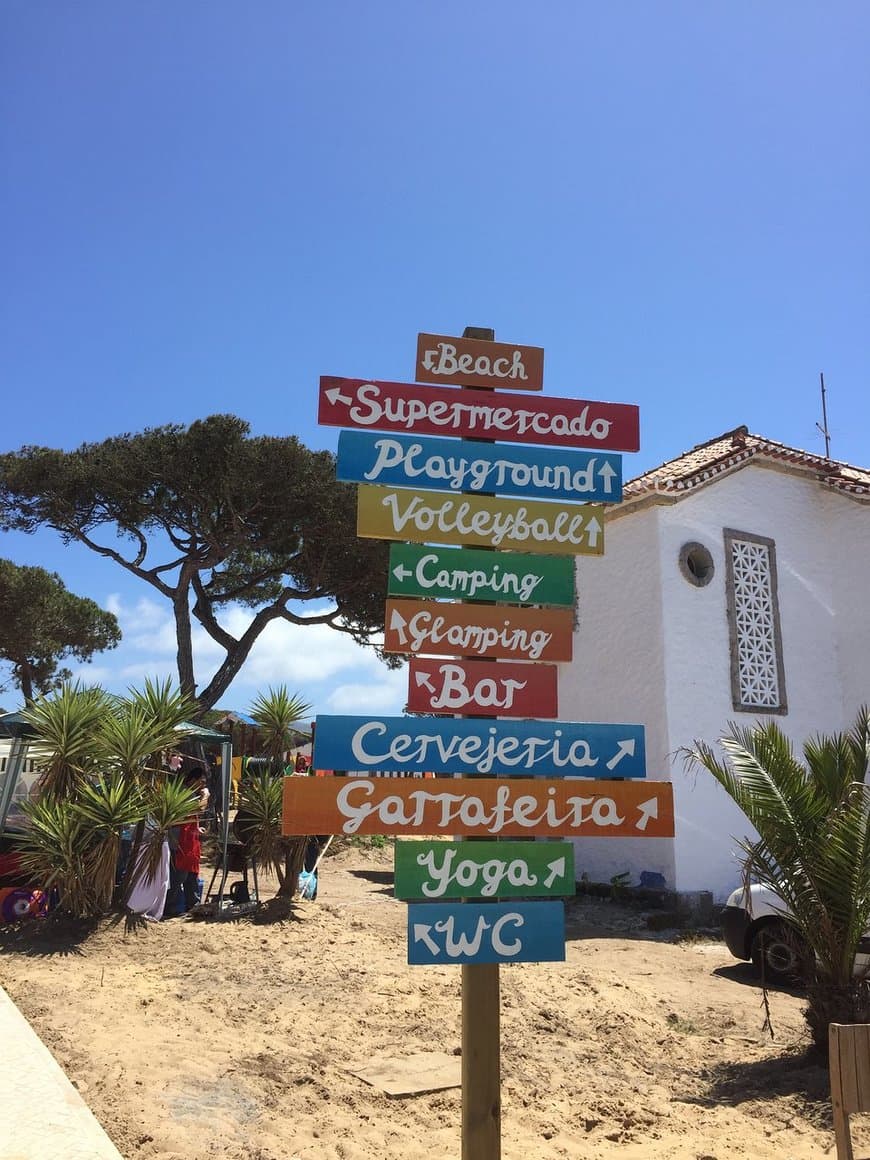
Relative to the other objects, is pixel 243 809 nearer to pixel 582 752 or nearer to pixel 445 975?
pixel 445 975

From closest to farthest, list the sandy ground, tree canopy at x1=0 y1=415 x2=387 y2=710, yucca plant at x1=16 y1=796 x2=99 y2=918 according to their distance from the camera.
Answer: the sandy ground
yucca plant at x1=16 y1=796 x2=99 y2=918
tree canopy at x1=0 y1=415 x2=387 y2=710

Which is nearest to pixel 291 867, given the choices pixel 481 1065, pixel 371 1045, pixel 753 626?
pixel 371 1045

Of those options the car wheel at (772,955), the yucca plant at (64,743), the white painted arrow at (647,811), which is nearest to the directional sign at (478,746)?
the white painted arrow at (647,811)

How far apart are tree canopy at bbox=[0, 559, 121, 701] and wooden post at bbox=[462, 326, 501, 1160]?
21919 millimetres

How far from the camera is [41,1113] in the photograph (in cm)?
427

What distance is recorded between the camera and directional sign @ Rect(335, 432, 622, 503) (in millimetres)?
4148

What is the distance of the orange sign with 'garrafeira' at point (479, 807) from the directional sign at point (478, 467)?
137cm

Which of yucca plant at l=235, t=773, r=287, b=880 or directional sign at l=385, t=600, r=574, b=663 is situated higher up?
directional sign at l=385, t=600, r=574, b=663

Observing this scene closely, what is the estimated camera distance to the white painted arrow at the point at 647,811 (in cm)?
405

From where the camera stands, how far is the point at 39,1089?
4582 mm

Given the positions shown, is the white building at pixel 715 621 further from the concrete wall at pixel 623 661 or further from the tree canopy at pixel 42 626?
the tree canopy at pixel 42 626

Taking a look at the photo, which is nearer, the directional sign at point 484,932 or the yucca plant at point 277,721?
the directional sign at point 484,932

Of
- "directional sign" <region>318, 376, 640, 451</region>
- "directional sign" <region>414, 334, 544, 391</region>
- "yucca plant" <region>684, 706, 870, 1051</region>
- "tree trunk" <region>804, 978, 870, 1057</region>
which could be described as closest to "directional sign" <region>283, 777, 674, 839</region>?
"directional sign" <region>318, 376, 640, 451</region>

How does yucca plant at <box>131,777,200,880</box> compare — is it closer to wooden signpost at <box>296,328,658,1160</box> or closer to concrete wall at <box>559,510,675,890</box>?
wooden signpost at <box>296,328,658,1160</box>
